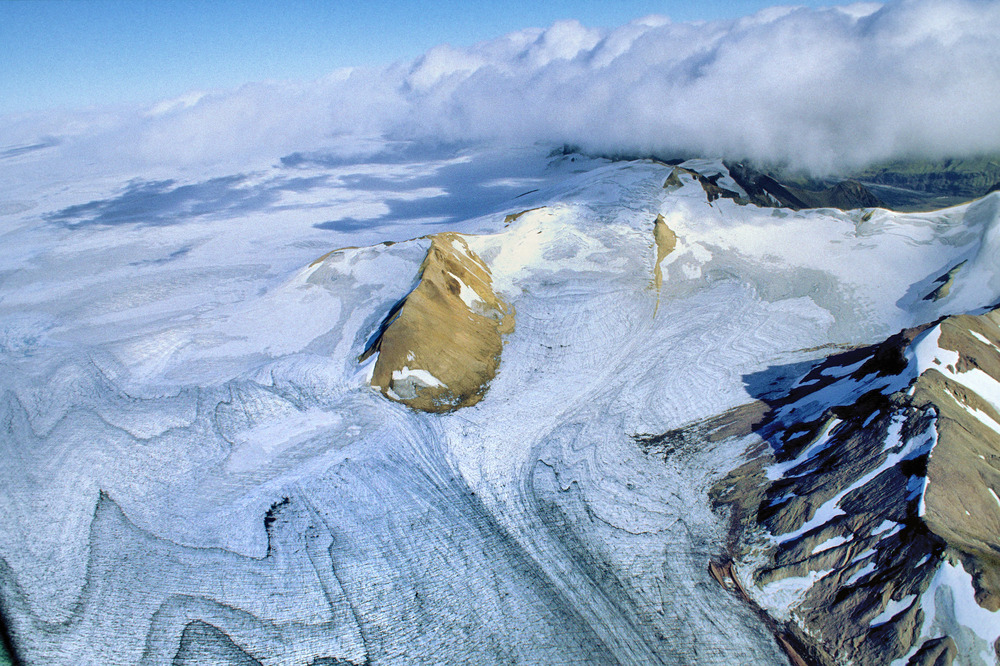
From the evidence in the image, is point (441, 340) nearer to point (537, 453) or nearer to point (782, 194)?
point (537, 453)

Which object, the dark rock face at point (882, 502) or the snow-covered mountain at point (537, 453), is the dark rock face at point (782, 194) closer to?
the snow-covered mountain at point (537, 453)

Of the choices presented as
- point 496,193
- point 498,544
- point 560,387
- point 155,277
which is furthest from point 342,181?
point 498,544

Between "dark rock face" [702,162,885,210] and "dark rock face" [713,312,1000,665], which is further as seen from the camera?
"dark rock face" [702,162,885,210]

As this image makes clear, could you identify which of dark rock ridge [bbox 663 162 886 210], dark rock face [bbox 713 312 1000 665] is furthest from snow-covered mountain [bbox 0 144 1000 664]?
dark rock ridge [bbox 663 162 886 210]

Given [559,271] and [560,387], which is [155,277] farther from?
[560,387]

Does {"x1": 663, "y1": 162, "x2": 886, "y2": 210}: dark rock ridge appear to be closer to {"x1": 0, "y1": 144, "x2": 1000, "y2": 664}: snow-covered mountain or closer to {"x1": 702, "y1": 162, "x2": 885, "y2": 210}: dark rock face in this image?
{"x1": 702, "y1": 162, "x2": 885, "y2": 210}: dark rock face

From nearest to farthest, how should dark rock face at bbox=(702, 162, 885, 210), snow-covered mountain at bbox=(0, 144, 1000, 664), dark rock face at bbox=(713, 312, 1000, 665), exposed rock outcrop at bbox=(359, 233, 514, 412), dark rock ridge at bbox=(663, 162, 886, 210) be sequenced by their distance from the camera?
dark rock face at bbox=(713, 312, 1000, 665) < snow-covered mountain at bbox=(0, 144, 1000, 664) < exposed rock outcrop at bbox=(359, 233, 514, 412) < dark rock ridge at bbox=(663, 162, 886, 210) < dark rock face at bbox=(702, 162, 885, 210)

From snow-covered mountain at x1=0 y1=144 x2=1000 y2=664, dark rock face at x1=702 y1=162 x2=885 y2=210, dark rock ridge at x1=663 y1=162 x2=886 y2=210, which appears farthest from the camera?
dark rock face at x1=702 y1=162 x2=885 y2=210
